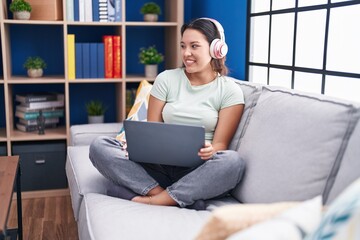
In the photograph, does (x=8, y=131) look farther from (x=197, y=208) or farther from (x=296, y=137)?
(x=296, y=137)

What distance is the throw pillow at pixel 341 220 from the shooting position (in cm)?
71

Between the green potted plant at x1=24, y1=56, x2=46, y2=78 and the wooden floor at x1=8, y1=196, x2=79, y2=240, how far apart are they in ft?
2.85

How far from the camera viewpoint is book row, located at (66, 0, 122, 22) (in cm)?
320

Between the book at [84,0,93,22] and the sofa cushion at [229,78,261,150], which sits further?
the book at [84,0,93,22]

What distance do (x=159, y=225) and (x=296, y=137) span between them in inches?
21.7

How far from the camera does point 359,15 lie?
189cm

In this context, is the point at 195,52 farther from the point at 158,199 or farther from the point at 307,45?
the point at 158,199

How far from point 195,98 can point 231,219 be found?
4.37 feet

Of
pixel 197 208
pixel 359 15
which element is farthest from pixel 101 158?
pixel 359 15

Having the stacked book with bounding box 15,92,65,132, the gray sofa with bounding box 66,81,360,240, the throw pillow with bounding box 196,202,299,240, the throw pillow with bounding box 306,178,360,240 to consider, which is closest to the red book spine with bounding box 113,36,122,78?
the stacked book with bounding box 15,92,65,132

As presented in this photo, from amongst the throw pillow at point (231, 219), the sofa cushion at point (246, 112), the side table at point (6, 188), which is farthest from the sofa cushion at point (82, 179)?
the throw pillow at point (231, 219)

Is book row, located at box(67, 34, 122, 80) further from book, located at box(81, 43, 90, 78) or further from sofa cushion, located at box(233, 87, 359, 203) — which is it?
sofa cushion, located at box(233, 87, 359, 203)

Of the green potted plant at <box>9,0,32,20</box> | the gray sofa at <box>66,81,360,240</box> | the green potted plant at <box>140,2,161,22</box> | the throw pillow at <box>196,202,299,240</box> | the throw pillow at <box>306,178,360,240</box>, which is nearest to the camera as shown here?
the throw pillow at <box>306,178,360,240</box>

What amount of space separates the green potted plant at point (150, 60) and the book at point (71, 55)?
0.49 m
